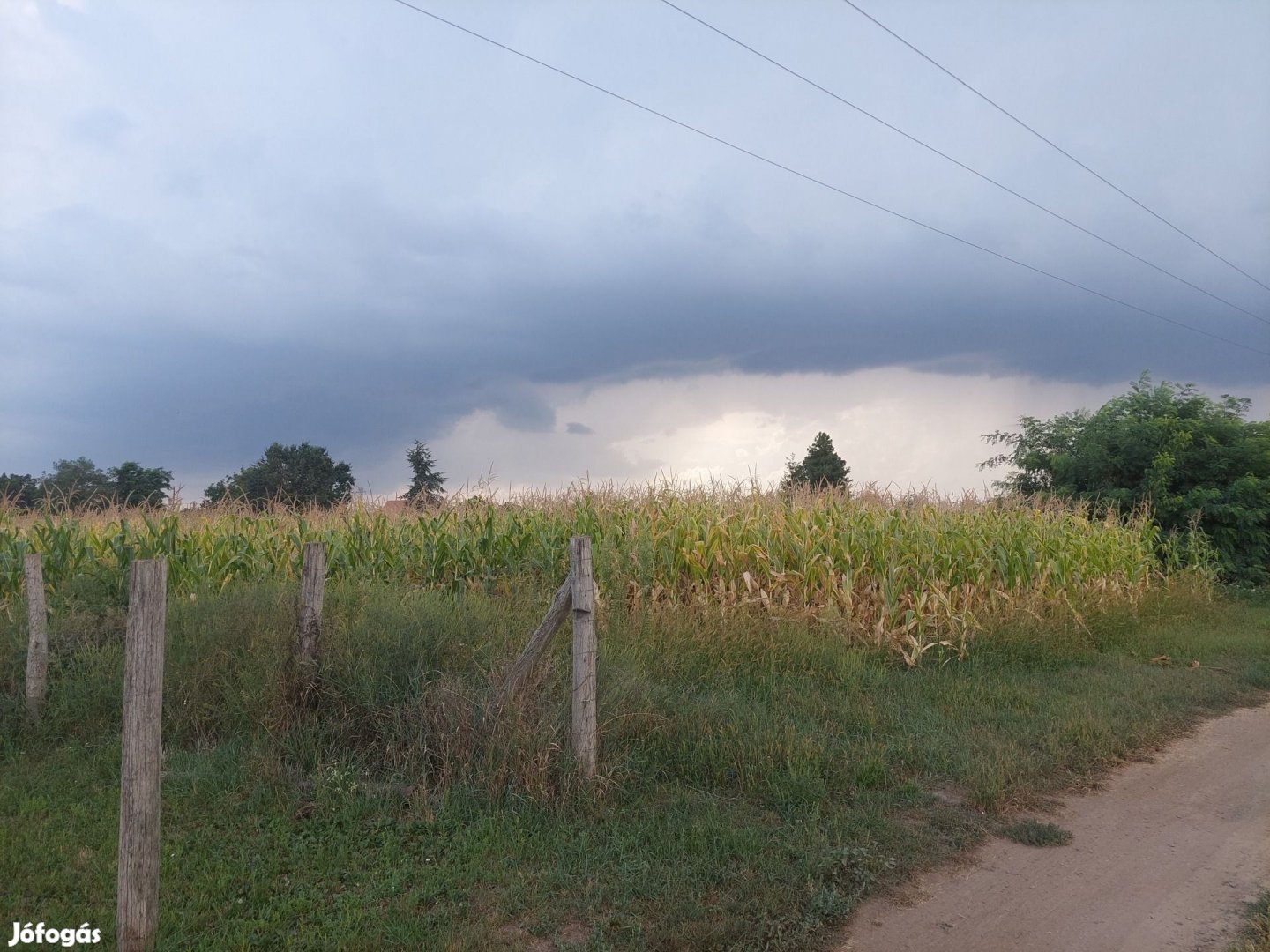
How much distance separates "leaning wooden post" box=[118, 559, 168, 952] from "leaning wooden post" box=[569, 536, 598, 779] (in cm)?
266

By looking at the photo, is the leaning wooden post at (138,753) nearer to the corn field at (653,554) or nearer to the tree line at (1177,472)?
the corn field at (653,554)

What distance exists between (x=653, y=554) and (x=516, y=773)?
484 centimetres

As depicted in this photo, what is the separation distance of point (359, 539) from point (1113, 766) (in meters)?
9.36

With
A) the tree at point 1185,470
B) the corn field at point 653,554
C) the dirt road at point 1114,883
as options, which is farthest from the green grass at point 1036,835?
the tree at point 1185,470

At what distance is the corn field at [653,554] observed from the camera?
10523 mm

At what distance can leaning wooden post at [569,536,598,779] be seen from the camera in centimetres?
606

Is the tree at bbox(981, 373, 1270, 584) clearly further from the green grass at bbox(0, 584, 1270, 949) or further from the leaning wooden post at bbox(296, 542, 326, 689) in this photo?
the leaning wooden post at bbox(296, 542, 326, 689)

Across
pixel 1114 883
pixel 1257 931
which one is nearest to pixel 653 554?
pixel 1114 883

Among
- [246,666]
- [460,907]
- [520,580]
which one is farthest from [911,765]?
[246,666]

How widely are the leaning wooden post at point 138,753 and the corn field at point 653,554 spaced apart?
6.01 metres

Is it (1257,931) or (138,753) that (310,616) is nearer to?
(138,753)

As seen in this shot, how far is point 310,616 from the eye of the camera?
711cm

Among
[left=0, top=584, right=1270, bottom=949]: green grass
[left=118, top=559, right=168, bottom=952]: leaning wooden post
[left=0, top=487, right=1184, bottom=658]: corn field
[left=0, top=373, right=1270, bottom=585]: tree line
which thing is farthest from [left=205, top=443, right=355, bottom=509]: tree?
[left=118, top=559, right=168, bottom=952]: leaning wooden post

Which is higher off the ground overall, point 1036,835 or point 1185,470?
point 1185,470
